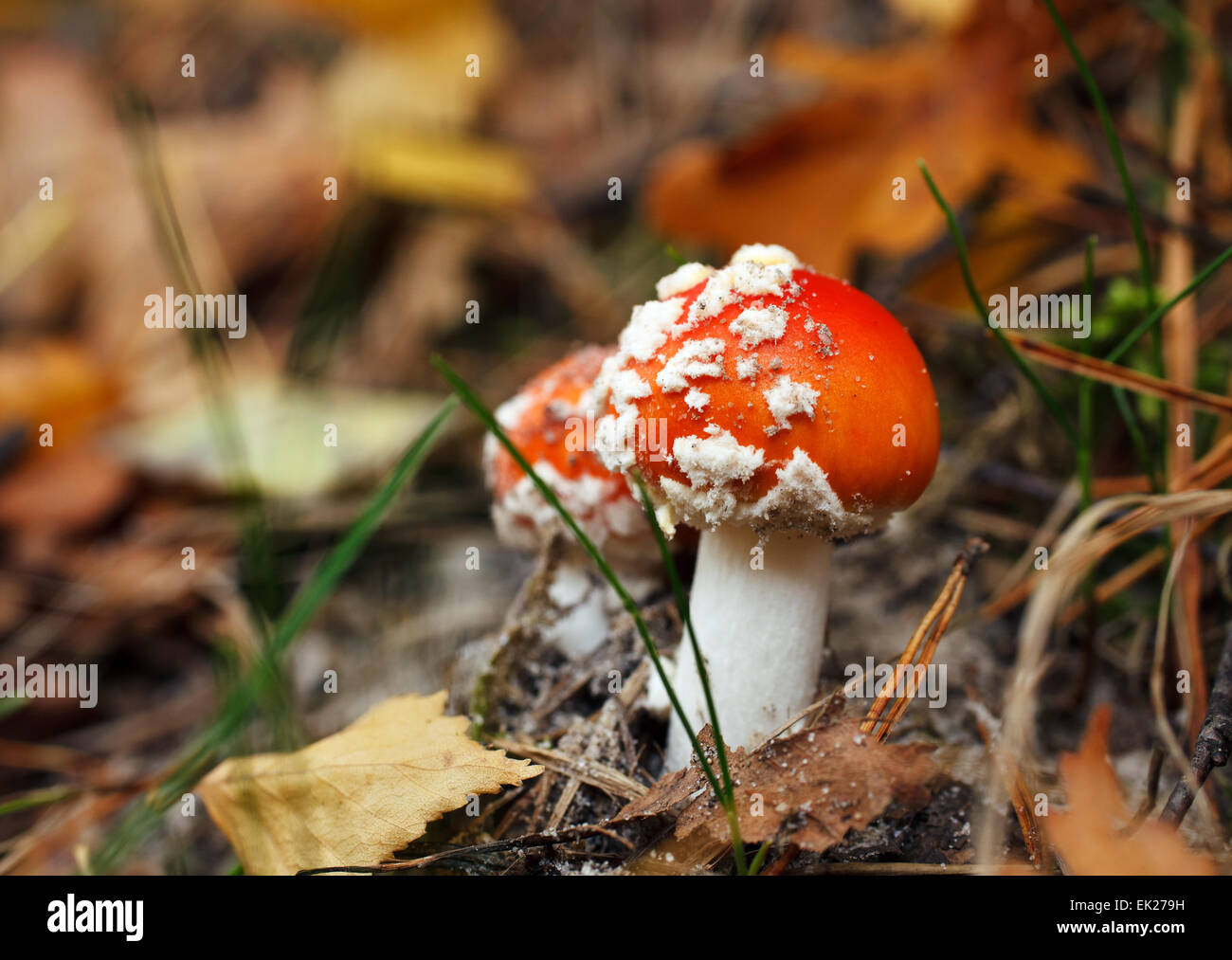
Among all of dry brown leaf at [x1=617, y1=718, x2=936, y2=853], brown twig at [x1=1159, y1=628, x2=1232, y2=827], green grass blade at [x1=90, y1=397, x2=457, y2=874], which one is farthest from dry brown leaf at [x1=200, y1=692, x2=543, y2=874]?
brown twig at [x1=1159, y1=628, x2=1232, y2=827]

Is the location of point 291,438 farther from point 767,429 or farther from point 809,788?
point 809,788

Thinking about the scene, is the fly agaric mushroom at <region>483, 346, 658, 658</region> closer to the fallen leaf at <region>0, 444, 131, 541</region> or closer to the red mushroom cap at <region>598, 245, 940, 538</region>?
the red mushroom cap at <region>598, 245, 940, 538</region>

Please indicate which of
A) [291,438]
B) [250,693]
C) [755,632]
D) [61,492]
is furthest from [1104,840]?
[61,492]

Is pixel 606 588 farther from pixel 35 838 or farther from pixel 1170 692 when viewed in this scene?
pixel 35 838

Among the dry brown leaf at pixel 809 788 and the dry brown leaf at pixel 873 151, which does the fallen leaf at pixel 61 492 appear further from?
the dry brown leaf at pixel 809 788

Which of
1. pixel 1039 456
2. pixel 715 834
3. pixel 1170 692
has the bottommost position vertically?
pixel 715 834
